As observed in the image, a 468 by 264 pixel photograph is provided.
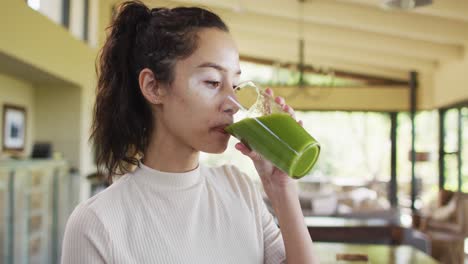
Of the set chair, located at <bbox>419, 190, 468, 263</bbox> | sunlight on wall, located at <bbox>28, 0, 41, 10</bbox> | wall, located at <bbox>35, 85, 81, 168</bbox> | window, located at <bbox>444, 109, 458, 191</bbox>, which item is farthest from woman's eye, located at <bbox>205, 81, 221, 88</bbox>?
window, located at <bbox>444, 109, 458, 191</bbox>

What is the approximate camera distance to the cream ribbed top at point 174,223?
1.02m

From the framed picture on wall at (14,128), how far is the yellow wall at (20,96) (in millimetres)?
56

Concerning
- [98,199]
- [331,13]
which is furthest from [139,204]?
[331,13]

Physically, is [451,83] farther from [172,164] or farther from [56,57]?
[172,164]

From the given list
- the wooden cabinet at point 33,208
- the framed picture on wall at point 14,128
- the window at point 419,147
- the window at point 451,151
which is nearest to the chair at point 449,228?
the window at point 451,151

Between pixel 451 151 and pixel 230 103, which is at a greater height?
pixel 230 103

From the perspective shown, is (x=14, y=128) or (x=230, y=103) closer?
(x=230, y=103)

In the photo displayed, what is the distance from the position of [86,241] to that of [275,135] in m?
0.40

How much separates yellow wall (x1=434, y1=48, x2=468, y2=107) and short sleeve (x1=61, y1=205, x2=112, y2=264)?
25.0 ft

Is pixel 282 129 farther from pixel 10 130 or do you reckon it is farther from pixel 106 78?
pixel 10 130

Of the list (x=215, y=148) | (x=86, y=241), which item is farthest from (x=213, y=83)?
(x=86, y=241)

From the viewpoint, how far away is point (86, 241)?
1.01m

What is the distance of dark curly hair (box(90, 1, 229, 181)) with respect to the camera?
1141 millimetres

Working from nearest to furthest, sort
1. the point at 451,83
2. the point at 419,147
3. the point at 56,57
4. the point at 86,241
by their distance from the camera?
the point at 86,241 < the point at 56,57 < the point at 451,83 < the point at 419,147
